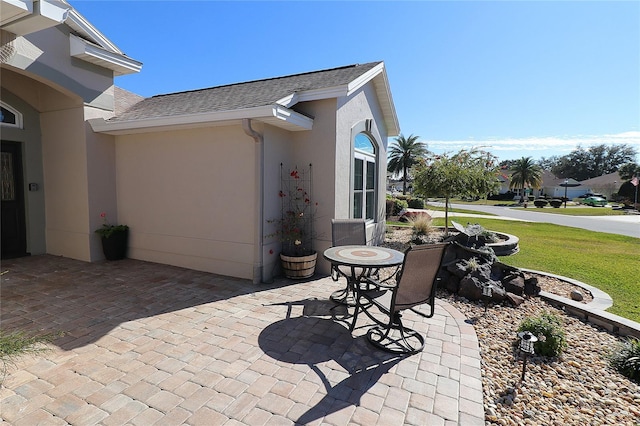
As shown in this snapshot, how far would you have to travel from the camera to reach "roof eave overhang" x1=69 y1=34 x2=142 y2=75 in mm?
7047

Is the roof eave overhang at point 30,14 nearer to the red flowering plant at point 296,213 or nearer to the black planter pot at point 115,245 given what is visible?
the black planter pot at point 115,245

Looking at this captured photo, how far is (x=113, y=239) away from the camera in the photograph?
768 cm

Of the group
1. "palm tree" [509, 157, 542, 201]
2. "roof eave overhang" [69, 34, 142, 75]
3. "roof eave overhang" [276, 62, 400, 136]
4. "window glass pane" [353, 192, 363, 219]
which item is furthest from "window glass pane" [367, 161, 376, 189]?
"palm tree" [509, 157, 542, 201]

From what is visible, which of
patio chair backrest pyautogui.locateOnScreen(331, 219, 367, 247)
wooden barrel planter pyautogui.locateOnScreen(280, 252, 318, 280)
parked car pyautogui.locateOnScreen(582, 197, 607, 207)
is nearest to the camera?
patio chair backrest pyautogui.locateOnScreen(331, 219, 367, 247)

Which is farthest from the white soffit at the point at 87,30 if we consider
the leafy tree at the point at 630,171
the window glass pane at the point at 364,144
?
the leafy tree at the point at 630,171

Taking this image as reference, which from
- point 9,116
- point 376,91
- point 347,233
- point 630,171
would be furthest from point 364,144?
point 630,171

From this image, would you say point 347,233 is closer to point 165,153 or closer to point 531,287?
point 531,287

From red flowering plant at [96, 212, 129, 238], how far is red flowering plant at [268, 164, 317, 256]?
444 cm

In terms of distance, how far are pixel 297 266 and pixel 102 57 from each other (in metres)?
7.15

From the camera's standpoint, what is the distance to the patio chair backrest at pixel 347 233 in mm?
6000

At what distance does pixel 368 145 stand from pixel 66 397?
864cm

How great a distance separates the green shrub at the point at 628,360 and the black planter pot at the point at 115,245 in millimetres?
9807

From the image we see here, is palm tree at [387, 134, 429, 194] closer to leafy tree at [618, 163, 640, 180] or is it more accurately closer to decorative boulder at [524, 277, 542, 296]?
leafy tree at [618, 163, 640, 180]

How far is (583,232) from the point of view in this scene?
14594 millimetres
